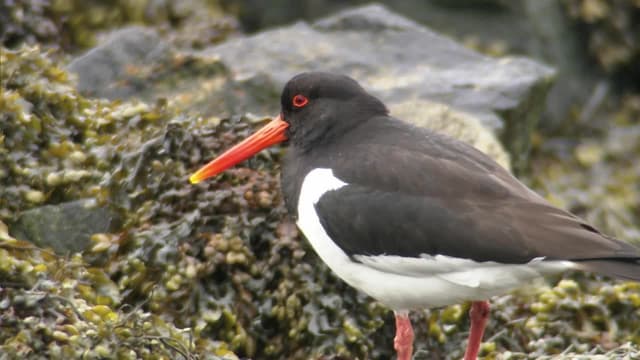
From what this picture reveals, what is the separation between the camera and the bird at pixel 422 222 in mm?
4793

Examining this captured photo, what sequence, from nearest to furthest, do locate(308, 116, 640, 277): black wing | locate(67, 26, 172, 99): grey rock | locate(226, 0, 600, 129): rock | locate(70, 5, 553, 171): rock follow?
locate(308, 116, 640, 277): black wing → locate(67, 26, 172, 99): grey rock → locate(70, 5, 553, 171): rock → locate(226, 0, 600, 129): rock

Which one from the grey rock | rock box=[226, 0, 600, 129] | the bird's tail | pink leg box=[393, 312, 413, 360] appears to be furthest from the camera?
rock box=[226, 0, 600, 129]

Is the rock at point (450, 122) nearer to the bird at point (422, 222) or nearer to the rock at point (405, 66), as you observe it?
the rock at point (405, 66)

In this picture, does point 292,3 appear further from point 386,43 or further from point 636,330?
point 636,330

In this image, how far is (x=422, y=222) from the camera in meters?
4.96

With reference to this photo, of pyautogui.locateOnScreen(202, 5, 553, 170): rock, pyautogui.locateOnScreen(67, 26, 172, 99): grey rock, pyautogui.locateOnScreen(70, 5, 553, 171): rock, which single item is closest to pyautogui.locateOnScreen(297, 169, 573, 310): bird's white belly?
pyautogui.locateOnScreen(70, 5, 553, 171): rock

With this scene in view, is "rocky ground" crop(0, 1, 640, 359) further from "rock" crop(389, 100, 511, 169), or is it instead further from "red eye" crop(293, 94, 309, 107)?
"red eye" crop(293, 94, 309, 107)

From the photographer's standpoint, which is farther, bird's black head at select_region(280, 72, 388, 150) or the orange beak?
the orange beak

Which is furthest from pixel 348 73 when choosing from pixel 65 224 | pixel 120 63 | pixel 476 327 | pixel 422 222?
pixel 422 222

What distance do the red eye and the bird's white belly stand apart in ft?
1.73

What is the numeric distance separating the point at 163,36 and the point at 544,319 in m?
4.59

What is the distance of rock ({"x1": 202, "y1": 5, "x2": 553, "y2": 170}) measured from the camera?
774 centimetres

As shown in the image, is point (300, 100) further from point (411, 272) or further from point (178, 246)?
point (411, 272)

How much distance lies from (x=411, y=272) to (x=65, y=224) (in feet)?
6.73
